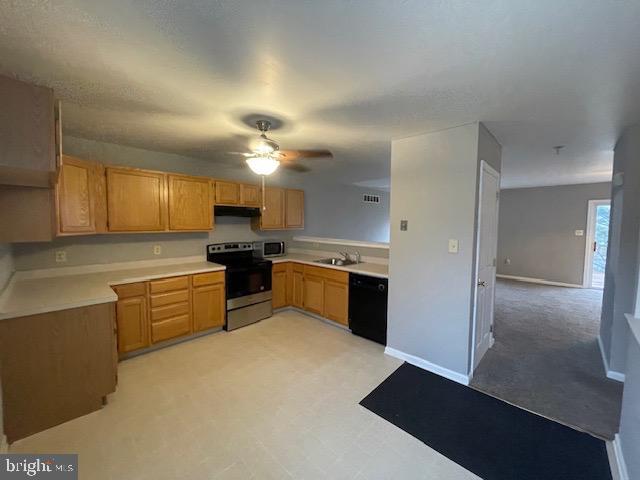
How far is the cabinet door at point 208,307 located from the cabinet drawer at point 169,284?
16cm

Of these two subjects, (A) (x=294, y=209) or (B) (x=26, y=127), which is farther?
(A) (x=294, y=209)

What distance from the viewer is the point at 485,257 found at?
2.81 metres

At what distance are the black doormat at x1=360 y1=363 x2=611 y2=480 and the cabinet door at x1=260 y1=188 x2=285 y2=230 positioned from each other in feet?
9.41

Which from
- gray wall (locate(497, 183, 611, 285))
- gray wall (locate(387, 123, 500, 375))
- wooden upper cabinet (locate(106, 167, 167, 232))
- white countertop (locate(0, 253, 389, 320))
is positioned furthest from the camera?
gray wall (locate(497, 183, 611, 285))

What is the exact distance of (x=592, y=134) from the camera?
269 centimetres

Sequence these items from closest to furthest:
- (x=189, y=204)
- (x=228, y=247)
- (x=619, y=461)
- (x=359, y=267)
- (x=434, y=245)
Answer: (x=619, y=461)
(x=434, y=245)
(x=189, y=204)
(x=359, y=267)
(x=228, y=247)

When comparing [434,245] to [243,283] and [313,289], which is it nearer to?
[313,289]

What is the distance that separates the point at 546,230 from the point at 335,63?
7.44m

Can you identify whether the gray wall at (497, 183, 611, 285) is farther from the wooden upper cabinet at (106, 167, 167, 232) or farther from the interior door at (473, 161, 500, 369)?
the wooden upper cabinet at (106, 167, 167, 232)

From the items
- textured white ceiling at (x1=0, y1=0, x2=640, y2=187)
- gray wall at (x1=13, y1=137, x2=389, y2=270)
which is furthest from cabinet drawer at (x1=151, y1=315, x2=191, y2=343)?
textured white ceiling at (x1=0, y1=0, x2=640, y2=187)

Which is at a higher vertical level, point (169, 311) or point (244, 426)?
point (169, 311)

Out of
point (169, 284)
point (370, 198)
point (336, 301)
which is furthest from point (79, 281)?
point (370, 198)

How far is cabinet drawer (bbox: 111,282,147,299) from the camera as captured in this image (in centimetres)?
272

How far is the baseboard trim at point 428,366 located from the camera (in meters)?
2.56
